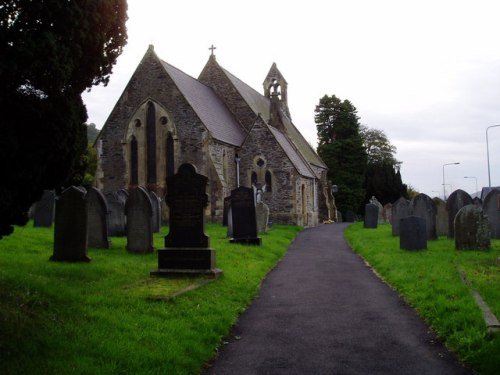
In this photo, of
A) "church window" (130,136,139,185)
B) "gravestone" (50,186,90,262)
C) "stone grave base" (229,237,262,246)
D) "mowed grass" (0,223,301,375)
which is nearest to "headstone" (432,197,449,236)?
"stone grave base" (229,237,262,246)

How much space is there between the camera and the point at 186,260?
9.73 m

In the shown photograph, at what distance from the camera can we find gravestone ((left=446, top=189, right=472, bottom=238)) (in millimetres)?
16766

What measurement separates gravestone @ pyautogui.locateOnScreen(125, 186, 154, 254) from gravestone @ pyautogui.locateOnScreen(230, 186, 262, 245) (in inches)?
153

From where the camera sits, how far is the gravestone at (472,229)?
1286 centimetres

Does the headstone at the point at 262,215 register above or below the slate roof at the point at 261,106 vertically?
below

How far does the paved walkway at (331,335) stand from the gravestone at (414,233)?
3.96 meters

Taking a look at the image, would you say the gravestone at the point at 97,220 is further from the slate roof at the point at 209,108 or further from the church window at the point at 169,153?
the church window at the point at 169,153

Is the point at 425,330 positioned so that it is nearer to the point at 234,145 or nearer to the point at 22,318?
the point at 22,318

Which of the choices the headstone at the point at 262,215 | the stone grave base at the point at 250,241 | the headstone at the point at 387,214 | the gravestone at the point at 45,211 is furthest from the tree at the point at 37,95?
the headstone at the point at 387,214

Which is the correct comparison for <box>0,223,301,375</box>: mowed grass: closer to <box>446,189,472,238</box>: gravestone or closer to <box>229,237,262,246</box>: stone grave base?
<box>229,237,262,246</box>: stone grave base

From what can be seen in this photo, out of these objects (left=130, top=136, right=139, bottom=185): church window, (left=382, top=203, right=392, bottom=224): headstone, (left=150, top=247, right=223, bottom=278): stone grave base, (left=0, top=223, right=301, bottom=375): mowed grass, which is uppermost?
(left=130, top=136, right=139, bottom=185): church window

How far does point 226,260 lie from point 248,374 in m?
6.90

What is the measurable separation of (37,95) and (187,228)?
182 inches

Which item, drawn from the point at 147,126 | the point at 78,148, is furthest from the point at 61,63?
the point at 147,126
